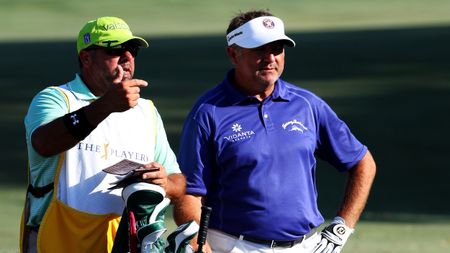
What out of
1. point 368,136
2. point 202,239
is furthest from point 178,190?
point 368,136

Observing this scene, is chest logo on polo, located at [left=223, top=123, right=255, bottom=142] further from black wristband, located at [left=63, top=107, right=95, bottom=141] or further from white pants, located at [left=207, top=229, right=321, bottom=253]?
black wristband, located at [left=63, top=107, right=95, bottom=141]

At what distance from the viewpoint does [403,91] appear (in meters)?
19.1

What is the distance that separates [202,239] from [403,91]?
13585 millimetres

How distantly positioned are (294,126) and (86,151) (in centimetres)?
132

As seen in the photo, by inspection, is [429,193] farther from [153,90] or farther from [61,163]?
[61,163]

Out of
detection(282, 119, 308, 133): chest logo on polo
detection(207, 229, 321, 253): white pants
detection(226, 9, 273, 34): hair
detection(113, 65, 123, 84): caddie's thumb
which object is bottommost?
detection(207, 229, 321, 253): white pants

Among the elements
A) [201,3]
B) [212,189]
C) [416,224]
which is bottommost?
[201,3]

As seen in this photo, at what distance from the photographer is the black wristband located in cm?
548

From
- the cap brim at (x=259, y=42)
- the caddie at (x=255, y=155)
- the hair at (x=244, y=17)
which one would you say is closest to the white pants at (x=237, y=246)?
the caddie at (x=255, y=155)

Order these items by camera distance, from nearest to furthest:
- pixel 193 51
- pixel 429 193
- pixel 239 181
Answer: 1. pixel 239 181
2. pixel 429 193
3. pixel 193 51

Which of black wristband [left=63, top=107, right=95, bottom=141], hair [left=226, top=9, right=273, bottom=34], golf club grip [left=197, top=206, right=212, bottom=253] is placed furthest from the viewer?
hair [left=226, top=9, right=273, bottom=34]

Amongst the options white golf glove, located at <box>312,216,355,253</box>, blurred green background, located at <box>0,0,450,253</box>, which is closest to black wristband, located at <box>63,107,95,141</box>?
white golf glove, located at <box>312,216,355,253</box>

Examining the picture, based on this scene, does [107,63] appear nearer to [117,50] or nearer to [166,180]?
[117,50]

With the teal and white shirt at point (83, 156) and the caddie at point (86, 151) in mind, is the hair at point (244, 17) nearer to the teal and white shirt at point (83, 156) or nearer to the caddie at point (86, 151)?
the caddie at point (86, 151)
